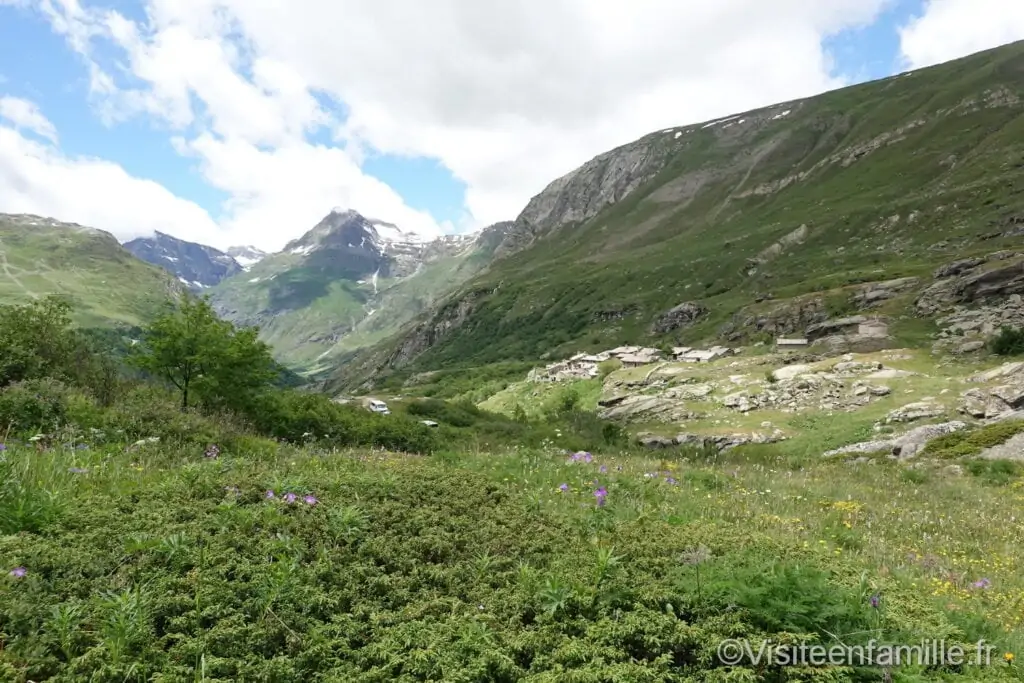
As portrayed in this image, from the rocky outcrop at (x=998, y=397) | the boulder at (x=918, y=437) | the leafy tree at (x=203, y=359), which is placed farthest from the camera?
the rocky outcrop at (x=998, y=397)

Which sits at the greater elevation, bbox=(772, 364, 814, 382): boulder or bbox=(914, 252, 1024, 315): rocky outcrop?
bbox=(914, 252, 1024, 315): rocky outcrop

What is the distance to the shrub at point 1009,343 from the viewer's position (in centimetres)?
3659

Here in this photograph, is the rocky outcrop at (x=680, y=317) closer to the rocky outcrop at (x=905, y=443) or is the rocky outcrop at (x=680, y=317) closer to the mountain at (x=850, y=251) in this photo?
the mountain at (x=850, y=251)

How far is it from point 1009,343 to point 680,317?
78.0 m

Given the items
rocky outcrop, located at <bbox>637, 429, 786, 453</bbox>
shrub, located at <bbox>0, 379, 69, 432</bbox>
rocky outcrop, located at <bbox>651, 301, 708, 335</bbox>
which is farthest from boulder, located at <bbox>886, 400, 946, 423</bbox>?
rocky outcrop, located at <bbox>651, 301, 708, 335</bbox>

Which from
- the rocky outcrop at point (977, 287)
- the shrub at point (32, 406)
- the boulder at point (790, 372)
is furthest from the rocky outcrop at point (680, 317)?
the shrub at point (32, 406)

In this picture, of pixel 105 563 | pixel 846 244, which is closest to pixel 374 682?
pixel 105 563

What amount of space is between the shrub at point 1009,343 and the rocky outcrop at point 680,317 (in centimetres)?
7269

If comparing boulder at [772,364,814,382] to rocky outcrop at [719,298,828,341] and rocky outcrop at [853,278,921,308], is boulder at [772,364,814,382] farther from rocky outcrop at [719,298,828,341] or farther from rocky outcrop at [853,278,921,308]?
rocky outcrop at [853,278,921,308]

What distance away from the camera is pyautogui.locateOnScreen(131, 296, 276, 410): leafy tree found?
22000mm

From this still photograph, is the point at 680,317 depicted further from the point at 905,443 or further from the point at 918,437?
the point at 905,443

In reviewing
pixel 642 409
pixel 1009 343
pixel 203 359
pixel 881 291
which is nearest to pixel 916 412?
pixel 1009 343

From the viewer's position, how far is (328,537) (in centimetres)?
666

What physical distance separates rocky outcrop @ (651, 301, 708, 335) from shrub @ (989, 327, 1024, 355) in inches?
2862
